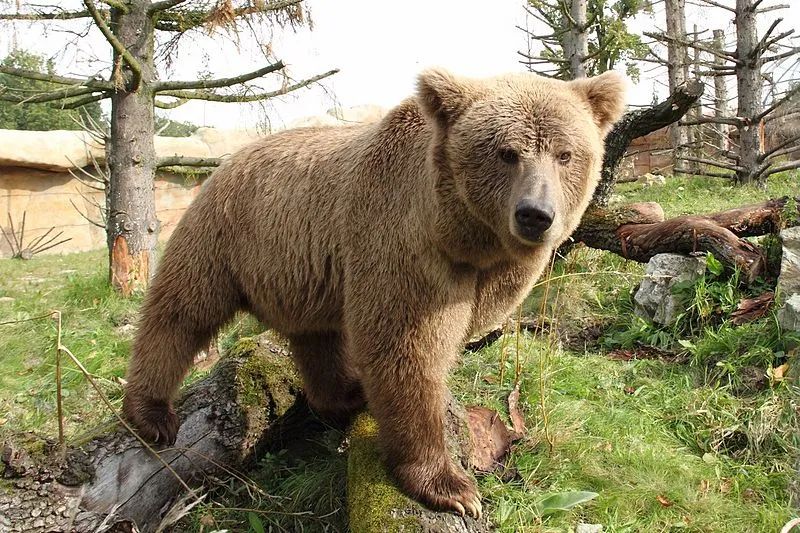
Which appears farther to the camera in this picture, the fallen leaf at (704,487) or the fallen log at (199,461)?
the fallen leaf at (704,487)

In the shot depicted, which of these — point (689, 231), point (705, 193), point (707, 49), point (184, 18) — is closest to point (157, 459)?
point (689, 231)

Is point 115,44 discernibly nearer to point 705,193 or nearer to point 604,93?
point 604,93

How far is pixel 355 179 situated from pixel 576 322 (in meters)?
3.27

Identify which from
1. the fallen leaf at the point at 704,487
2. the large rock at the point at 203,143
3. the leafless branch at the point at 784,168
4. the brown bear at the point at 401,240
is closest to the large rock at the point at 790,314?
the fallen leaf at the point at 704,487

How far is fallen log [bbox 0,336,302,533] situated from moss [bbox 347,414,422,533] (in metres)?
0.77

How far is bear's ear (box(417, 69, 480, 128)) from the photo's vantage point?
267cm

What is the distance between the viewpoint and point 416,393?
2742 mm

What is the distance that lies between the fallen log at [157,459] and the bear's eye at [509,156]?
2.03 meters

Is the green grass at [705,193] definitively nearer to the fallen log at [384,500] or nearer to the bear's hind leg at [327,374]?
the bear's hind leg at [327,374]

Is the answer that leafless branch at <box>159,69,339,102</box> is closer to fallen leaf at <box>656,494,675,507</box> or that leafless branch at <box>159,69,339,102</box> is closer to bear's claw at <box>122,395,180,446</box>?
bear's claw at <box>122,395,180,446</box>

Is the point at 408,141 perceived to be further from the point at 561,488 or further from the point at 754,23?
the point at 754,23

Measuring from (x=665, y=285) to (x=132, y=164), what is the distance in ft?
18.7

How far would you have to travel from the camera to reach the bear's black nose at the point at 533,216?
91.8 inches

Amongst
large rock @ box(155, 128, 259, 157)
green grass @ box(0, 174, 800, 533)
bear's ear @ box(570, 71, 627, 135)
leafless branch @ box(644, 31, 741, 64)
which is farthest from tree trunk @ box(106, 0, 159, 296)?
large rock @ box(155, 128, 259, 157)
